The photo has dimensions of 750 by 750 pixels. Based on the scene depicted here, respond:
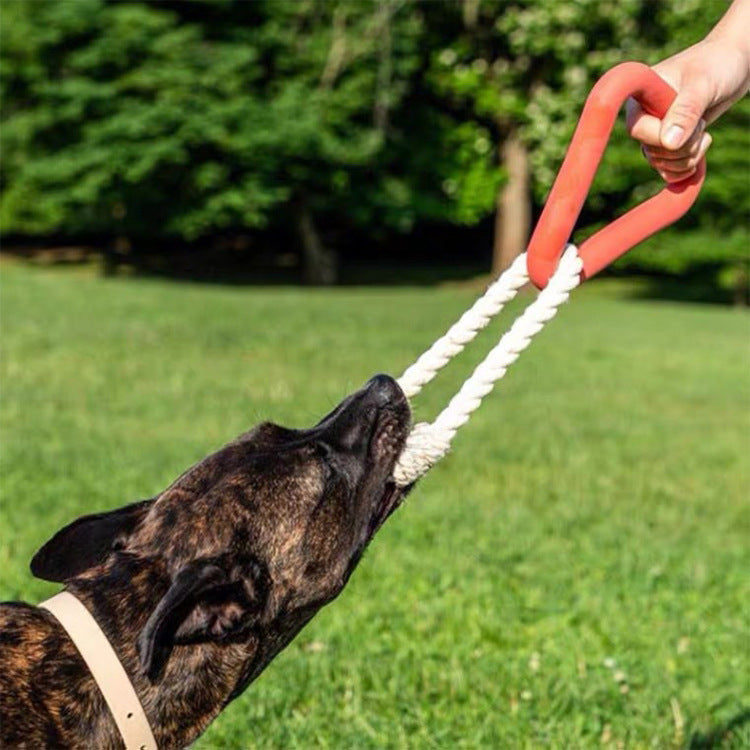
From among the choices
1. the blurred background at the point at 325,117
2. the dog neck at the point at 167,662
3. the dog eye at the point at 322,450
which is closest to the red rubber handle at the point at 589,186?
the dog eye at the point at 322,450

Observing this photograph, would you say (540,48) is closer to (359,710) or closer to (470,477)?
(470,477)

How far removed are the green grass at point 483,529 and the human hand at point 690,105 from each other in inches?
90.4

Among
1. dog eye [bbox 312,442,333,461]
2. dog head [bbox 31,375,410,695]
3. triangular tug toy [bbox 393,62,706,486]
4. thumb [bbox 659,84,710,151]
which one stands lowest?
dog head [bbox 31,375,410,695]

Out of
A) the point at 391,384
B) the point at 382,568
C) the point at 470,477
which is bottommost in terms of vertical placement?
the point at 470,477

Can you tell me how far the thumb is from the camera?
13.0 feet

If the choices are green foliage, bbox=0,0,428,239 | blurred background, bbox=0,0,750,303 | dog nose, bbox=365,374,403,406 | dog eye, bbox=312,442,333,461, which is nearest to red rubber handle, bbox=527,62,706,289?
dog nose, bbox=365,374,403,406

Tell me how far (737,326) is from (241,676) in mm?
Answer: 29691

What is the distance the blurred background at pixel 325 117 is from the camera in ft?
127

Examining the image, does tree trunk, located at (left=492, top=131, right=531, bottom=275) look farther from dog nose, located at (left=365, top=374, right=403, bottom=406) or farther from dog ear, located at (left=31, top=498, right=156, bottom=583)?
dog ear, located at (left=31, top=498, right=156, bottom=583)

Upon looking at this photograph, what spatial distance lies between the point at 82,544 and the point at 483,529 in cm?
504

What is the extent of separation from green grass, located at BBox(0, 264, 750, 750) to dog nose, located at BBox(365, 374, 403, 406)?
170 cm

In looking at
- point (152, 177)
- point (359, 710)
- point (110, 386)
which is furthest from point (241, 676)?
point (152, 177)

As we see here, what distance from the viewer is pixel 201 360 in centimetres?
1716

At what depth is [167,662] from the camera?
141 inches
